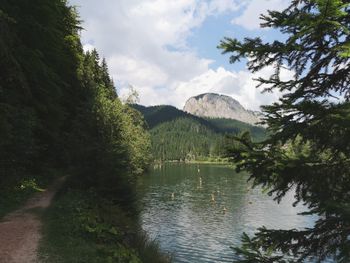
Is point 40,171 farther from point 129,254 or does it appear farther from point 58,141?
point 129,254

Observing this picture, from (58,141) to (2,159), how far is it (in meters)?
14.8

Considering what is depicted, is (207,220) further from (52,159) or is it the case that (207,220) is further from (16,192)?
(16,192)

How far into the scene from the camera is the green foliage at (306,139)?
636 cm

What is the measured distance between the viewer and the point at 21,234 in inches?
621

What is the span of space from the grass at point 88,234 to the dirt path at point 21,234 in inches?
14.6

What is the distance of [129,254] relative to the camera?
15.1 metres

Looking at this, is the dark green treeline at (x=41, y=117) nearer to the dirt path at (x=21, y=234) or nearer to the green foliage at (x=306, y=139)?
the dirt path at (x=21, y=234)

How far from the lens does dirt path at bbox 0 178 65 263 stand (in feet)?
43.1

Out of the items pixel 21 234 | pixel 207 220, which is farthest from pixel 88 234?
pixel 207 220

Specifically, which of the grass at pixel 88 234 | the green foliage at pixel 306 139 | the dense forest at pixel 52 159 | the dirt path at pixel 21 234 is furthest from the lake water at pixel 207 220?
the green foliage at pixel 306 139

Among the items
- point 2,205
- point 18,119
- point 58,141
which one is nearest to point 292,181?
point 2,205

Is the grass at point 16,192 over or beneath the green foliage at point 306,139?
beneath

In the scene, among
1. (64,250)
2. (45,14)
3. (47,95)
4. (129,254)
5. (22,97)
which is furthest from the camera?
(47,95)

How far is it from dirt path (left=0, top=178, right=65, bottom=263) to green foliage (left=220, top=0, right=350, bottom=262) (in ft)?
29.0
